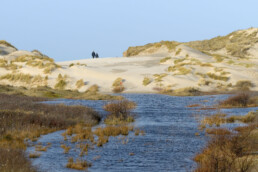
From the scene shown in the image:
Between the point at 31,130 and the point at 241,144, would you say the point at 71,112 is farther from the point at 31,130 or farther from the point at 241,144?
the point at 241,144

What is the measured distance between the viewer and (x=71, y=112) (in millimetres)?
29141

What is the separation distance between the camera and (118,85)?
2472 inches

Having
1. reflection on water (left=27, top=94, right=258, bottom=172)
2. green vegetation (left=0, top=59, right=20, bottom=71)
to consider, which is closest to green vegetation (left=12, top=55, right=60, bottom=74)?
green vegetation (left=0, top=59, right=20, bottom=71)

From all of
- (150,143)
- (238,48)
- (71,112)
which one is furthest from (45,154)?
(238,48)

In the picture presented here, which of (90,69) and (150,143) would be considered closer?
(150,143)

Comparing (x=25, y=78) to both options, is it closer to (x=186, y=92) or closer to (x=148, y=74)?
(x=148, y=74)

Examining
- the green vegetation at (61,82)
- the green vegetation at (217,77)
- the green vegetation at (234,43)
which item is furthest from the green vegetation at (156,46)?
the green vegetation at (61,82)

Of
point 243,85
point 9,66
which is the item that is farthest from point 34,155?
point 9,66

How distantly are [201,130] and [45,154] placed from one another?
10740mm

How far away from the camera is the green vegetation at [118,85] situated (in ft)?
200

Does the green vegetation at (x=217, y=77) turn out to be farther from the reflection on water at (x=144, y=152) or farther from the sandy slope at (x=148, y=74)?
the reflection on water at (x=144, y=152)

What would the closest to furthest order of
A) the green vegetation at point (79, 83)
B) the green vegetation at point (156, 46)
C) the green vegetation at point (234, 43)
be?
the green vegetation at point (79, 83) → the green vegetation at point (156, 46) → the green vegetation at point (234, 43)

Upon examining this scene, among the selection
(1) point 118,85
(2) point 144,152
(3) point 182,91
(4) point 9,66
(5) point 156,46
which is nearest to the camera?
(2) point 144,152

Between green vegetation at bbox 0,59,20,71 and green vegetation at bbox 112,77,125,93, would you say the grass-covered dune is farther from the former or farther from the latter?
green vegetation at bbox 0,59,20,71
